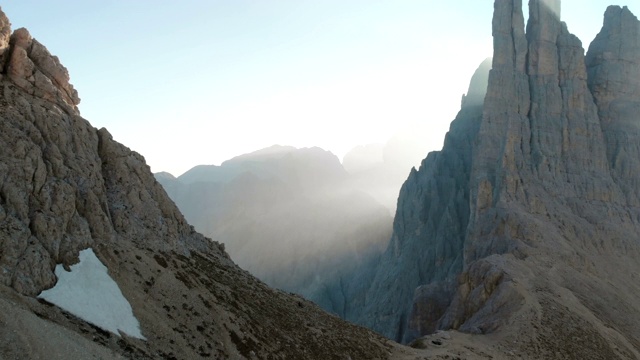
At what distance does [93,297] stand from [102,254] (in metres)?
4.56

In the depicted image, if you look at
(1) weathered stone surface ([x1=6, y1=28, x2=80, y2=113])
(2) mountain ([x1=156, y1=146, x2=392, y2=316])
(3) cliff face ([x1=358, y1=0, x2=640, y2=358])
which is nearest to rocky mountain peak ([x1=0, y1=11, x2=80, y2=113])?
(1) weathered stone surface ([x1=6, y1=28, x2=80, y2=113])

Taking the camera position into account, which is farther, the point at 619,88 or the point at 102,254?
the point at 619,88

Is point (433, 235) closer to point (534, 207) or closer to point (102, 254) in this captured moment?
point (534, 207)

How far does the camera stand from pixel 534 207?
98.7 metres

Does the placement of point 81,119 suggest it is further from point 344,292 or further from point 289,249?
point 289,249

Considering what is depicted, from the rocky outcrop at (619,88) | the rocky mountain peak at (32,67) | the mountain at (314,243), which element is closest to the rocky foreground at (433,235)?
the rocky mountain peak at (32,67)

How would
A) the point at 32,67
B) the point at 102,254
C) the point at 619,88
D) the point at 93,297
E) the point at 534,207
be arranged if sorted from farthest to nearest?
the point at 619,88 → the point at 534,207 → the point at 32,67 → the point at 102,254 → the point at 93,297

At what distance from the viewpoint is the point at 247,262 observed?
7023 inches

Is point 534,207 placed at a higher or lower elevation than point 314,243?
higher

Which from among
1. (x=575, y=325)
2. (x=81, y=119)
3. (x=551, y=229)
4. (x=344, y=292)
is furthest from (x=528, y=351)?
(x=344, y=292)

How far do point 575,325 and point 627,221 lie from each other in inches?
1692

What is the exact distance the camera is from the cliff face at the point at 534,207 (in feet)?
252

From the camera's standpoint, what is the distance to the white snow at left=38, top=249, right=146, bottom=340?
32.2 metres

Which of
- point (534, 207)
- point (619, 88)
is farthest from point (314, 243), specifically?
point (619, 88)
